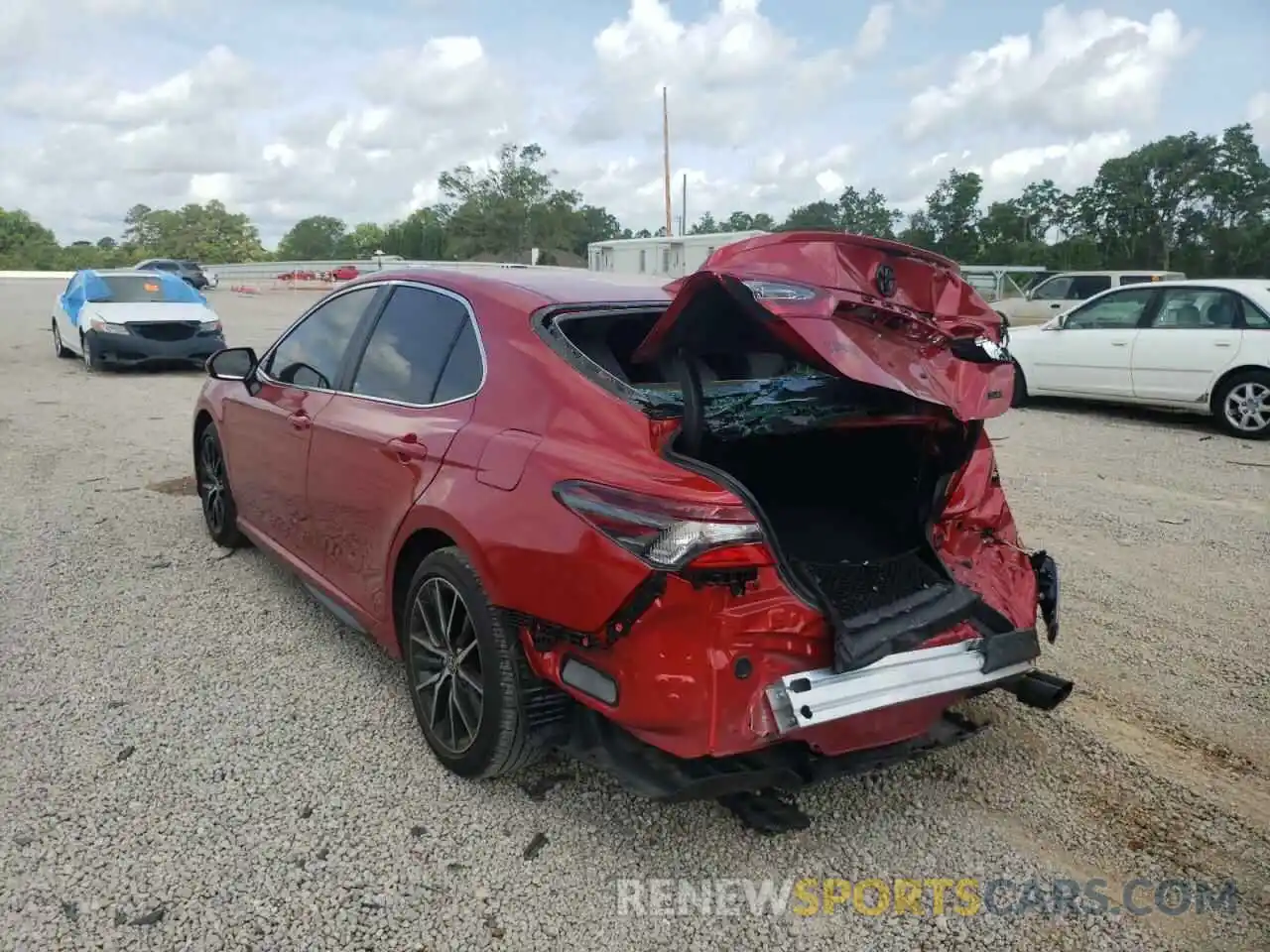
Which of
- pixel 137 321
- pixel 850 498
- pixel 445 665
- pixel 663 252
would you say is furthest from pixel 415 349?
pixel 663 252

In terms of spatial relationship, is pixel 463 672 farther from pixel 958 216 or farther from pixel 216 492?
pixel 958 216

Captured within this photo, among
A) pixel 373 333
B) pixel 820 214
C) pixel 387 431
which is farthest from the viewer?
pixel 820 214

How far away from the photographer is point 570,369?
283cm

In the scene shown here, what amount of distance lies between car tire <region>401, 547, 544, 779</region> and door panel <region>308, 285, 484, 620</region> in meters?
0.24

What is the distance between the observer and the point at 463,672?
10.0ft

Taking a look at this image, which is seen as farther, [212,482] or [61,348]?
[61,348]

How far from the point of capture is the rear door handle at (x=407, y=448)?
3172mm

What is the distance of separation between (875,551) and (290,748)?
2.11 m

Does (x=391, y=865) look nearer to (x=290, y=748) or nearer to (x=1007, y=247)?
(x=290, y=748)

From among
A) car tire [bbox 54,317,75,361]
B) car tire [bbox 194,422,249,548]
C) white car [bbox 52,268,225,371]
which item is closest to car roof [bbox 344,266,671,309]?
car tire [bbox 194,422,249,548]

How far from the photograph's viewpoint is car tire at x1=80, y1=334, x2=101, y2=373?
1327 cm

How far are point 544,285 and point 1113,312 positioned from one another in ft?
30.1

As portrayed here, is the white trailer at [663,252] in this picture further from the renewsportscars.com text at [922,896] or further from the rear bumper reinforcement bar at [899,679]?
the renewsportscars.com text at [922,896]

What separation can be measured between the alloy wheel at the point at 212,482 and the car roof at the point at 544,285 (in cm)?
204
